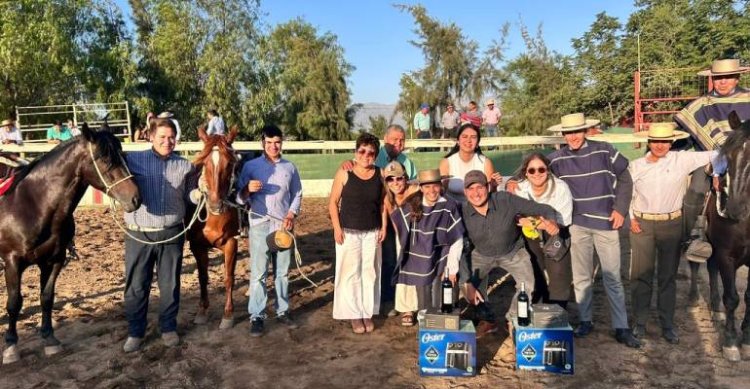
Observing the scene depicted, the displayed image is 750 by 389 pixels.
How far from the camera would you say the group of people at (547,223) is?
167 inches

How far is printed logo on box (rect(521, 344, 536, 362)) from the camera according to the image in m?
3.77

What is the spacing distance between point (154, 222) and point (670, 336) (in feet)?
14.3

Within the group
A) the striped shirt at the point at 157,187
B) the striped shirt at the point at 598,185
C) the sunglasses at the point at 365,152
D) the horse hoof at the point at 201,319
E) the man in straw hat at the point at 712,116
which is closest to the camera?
the striped shirt at the point at 157,187

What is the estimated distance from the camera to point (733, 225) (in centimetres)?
412

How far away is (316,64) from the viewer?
105 feet

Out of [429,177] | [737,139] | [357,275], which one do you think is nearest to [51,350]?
[357,275]

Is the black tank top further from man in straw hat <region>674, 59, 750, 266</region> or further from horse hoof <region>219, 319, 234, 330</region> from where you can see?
man in straw hat <region>674, 59, 750, 266</region>

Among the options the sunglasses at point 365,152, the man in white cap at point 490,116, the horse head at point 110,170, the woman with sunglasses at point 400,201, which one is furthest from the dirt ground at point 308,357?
the man in white cap at point 490,116

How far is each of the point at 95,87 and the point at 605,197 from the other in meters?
25.6

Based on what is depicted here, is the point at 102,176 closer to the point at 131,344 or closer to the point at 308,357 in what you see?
the point at 131,344

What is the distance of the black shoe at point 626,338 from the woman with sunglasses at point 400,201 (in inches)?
69.3

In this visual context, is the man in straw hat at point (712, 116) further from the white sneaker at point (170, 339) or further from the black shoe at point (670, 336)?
the white sneaker at point (170, 339)

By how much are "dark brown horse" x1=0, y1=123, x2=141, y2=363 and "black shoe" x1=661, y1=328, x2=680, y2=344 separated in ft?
14.8

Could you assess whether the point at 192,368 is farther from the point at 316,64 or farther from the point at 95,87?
the point at 316,64
